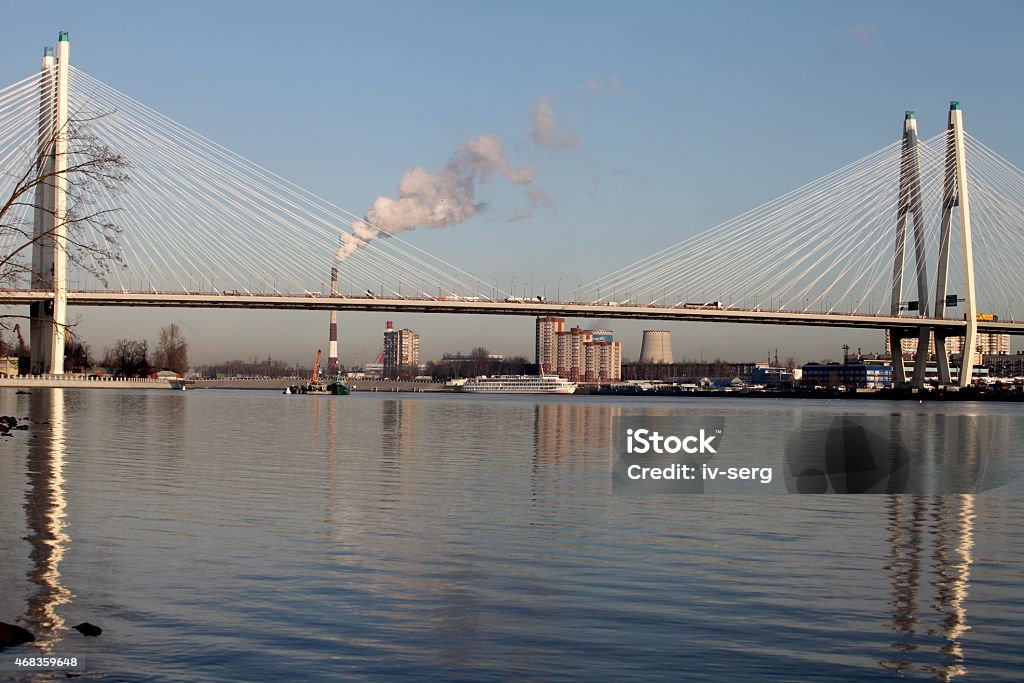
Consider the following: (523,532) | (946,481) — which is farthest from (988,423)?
(523,532)

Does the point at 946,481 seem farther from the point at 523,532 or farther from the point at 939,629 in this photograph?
the point at 939,629

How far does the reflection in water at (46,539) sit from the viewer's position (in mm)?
7266

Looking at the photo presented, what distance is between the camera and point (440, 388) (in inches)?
5561

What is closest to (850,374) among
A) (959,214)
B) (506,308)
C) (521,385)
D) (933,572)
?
(521,385)

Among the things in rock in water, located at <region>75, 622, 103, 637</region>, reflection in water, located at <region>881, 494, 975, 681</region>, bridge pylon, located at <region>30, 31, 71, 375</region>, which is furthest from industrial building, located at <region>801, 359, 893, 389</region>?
rock in water, located at <region>75, 622, 103, 637</region>

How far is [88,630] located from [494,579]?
308 centimetres

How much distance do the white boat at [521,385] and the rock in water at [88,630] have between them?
116 m

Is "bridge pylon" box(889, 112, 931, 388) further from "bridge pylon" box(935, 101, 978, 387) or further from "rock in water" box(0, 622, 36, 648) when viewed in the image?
"rock in water" box(0, 622, 36, 648)

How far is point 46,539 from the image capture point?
10.3 m

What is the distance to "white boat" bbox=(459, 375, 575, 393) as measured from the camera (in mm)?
123625

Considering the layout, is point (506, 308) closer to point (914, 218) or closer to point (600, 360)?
point (914, 218)

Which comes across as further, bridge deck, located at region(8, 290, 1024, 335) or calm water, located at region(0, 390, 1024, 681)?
bridge deck, located at region(8, 290, 1024, 335)

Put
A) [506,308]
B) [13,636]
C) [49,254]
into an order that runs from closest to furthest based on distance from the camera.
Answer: [13,636], [49,254], [506,308]

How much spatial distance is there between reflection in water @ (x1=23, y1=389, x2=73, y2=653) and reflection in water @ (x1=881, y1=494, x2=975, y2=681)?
5.19 m
